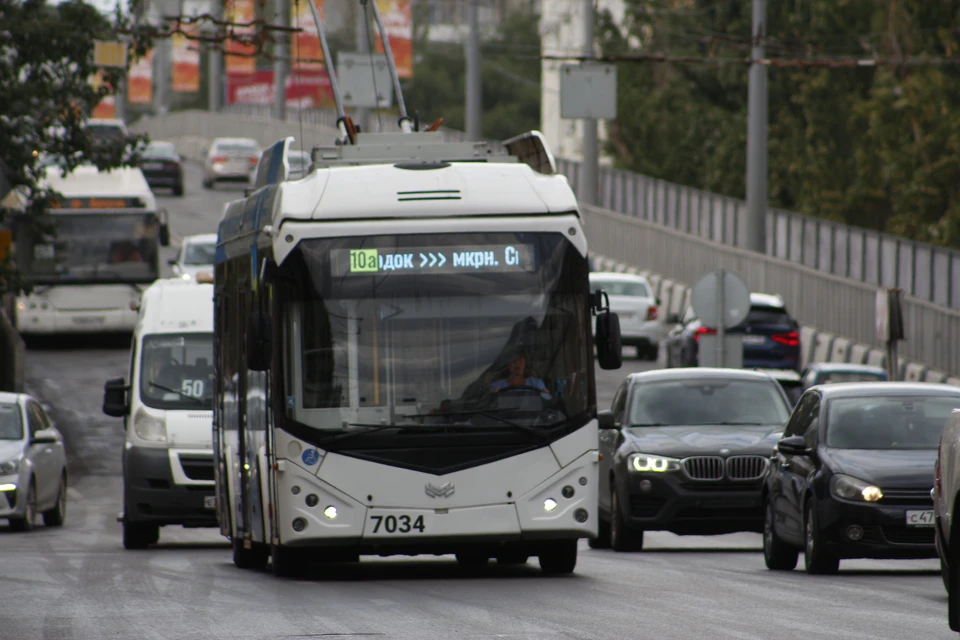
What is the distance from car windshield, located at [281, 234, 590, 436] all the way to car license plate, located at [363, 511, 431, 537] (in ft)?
2.00

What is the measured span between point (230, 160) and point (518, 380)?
221ft

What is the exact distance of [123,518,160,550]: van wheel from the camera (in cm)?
2123

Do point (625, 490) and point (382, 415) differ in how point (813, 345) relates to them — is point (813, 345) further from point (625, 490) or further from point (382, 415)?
point (382, 415)

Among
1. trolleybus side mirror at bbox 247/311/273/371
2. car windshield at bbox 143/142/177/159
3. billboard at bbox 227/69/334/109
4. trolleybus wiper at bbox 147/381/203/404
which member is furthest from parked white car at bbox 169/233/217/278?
billboard at bbox 227/69/334/109

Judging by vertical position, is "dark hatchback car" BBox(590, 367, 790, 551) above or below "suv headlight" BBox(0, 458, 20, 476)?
above

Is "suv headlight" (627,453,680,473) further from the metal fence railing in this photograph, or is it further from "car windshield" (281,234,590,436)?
the metal fence railing

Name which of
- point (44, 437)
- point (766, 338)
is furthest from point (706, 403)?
point (766, 338)

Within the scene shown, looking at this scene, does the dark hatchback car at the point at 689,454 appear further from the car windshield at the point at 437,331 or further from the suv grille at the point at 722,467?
the car windshield at the point at 437,331

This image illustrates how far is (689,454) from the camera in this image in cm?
1978

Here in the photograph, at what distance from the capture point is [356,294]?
585 inches

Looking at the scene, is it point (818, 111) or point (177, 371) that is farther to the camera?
point (818, 111)

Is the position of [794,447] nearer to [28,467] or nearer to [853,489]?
[853,489]

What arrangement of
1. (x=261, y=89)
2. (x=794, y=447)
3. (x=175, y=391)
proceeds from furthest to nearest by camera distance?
1. (x=261, y=89)
2. (x=175, y=391)
3. (x=794, y=447)

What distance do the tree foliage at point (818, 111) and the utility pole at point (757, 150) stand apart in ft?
3.06
